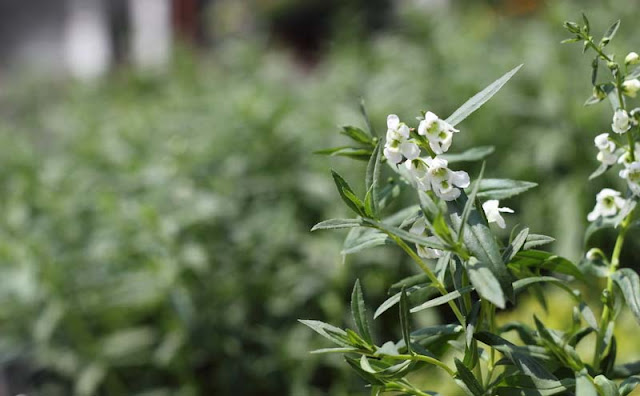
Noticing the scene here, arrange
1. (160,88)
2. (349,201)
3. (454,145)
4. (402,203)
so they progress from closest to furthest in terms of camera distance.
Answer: (349,201)
(402,203)
(454,145)
(160,88)

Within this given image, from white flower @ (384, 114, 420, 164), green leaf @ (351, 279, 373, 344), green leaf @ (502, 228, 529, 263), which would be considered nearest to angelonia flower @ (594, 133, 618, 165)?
Result: green leaf @ (502, 228, 529, 263)

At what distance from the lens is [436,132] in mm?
1011

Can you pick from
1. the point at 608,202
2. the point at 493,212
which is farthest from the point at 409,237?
the point at 608,202

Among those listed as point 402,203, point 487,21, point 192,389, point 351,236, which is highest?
point 487,21

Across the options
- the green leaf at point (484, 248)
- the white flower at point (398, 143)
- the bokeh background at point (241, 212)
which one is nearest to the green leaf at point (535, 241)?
the green leaf at point (484, 248)

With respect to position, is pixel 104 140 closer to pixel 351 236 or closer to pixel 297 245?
pixel 297 245

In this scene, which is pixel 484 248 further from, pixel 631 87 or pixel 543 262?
pixel 631 87

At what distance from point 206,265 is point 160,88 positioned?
11.4ft

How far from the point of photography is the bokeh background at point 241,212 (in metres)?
2.51

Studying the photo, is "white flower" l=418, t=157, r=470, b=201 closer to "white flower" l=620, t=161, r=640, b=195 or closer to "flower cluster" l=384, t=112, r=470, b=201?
"flower cluster" l=384, t=112, r=470, b=201

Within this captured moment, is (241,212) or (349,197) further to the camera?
(241,212)

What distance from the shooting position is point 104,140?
Result: 11.9 ft

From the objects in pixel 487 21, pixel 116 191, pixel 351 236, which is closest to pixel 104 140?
pixel 116 191

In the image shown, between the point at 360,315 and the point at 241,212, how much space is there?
1904mm
